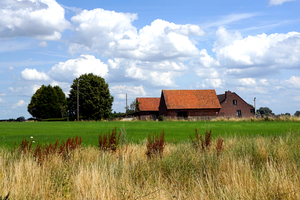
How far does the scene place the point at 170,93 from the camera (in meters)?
58.7

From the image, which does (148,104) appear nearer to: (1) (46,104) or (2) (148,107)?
(2) (148,107)

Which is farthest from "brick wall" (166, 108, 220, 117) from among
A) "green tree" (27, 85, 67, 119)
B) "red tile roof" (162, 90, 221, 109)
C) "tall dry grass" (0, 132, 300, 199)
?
"tall dry grass" (0, 132, 300, 199)

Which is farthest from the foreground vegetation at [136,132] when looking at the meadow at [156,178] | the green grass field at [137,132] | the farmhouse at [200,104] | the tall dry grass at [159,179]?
the farmhouse at [200,104]

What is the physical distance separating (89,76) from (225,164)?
59.1 m

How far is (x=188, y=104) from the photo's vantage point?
56719 millimetres

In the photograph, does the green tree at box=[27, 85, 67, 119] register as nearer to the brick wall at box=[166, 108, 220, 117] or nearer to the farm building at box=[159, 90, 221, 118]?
the farm building at box=[159, 90, 221, 118]

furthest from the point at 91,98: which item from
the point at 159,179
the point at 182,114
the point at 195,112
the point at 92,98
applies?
the point at 159,179

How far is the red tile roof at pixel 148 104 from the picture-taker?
67.0 metres

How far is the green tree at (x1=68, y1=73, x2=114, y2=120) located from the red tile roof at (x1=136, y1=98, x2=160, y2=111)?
834cm

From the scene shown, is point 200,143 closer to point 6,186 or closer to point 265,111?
point 6,186

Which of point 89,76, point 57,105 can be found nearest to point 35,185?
point 89,76

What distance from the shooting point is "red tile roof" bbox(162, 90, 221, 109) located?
56.4 meters

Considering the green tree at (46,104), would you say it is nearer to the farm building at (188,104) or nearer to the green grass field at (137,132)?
the farm building at (188,104)

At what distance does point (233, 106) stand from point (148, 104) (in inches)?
777
